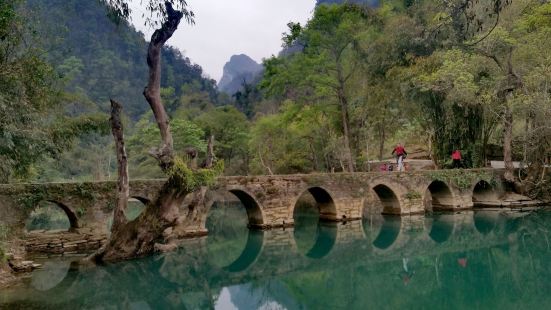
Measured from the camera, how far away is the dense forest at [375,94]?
60.2ft

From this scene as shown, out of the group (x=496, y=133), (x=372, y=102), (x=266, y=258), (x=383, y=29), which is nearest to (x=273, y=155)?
(x=372, y=102)

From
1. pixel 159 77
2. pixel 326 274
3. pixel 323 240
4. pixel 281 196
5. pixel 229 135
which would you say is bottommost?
pixel 326 274

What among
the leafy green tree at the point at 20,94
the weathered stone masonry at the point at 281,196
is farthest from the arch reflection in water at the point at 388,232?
the leafy green tree at the point at 20,94

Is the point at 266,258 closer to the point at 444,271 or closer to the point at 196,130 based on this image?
the point at 444,271

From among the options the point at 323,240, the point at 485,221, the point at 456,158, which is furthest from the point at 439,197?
the point at 323,240

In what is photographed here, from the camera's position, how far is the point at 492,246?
50.6ft

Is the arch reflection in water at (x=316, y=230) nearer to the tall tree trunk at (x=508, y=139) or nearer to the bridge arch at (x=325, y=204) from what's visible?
the bridge arch at (x=325, y=204)

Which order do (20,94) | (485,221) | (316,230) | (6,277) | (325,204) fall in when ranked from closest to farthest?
1. (6,277)
2. (20,94)
3. (316,230)
4. (485,221)
5. (325,204)

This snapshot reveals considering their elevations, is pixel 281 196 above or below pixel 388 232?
above

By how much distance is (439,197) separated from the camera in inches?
906

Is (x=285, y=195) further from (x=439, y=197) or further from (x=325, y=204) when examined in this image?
(x=439, y=197)

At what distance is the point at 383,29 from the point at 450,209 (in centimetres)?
939

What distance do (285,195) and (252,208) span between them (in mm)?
1415

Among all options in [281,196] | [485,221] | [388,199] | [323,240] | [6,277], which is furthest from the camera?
[388,199]
